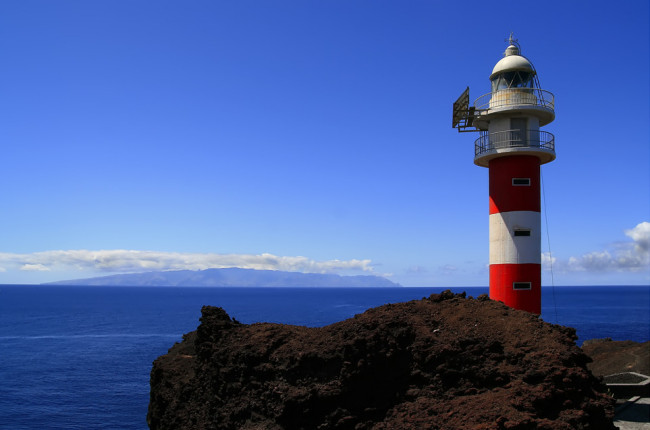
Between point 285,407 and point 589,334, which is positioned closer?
point 285,407

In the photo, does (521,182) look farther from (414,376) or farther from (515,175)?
(414,376)

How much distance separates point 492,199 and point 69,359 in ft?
145

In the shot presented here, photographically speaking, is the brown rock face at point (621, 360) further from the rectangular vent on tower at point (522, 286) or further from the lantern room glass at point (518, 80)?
the lantern room glass at point (518, 80)

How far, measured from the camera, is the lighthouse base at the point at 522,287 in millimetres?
17719

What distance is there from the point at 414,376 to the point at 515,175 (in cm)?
1066

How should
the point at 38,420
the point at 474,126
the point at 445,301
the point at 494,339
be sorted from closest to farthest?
the point at 494,339
the point at 445,301
the point at 474,126
the point at 38,420

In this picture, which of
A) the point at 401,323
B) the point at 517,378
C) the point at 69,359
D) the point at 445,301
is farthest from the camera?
the point at 69,359

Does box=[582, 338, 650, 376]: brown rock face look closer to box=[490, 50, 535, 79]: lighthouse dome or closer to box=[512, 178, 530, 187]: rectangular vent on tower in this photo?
box=[512, 178, 530, 187]: rectangular vent on tower

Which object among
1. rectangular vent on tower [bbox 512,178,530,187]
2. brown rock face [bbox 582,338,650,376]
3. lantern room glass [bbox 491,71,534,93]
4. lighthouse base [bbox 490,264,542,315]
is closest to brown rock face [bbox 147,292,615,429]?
lighthouse base [bbox 490,264,542,315]

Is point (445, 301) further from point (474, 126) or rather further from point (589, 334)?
point (589, 334)

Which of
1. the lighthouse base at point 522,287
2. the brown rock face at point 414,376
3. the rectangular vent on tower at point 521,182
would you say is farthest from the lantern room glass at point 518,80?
the brown rock face at point 414,376

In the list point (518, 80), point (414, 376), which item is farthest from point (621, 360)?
point (414, 376)

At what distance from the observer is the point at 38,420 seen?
2795cm

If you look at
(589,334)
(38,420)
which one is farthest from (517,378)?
(589,334)
